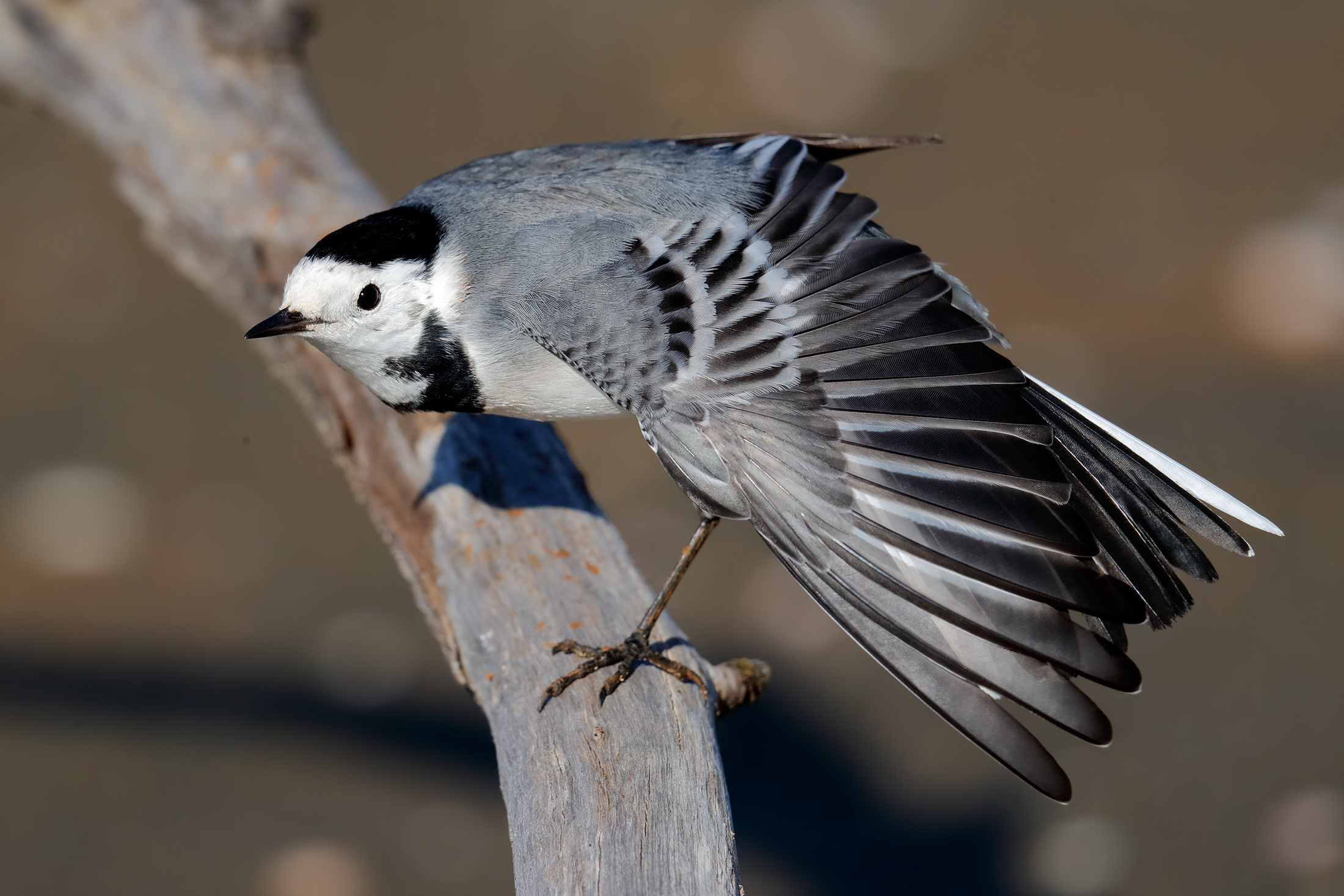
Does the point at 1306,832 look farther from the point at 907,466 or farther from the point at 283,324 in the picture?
the point at 283,324

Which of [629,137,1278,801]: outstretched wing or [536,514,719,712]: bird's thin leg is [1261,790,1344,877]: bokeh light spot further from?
[536,514,719,712]: bird's thin leg

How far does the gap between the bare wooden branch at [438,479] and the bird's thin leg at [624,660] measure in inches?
1.1

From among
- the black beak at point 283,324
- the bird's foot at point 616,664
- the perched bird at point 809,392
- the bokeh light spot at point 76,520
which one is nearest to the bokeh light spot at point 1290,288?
the perched bird at point 809,392

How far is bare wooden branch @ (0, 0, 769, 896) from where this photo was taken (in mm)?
2465

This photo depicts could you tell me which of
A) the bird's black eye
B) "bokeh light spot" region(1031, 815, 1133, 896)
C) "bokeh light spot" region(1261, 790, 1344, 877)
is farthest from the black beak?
"bokeh light spot" region(1261, 790, 1344, 877)

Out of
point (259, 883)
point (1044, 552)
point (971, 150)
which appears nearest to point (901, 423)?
point (1044, 552)

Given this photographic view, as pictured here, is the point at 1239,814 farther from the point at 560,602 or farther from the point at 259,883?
the point at 259,883

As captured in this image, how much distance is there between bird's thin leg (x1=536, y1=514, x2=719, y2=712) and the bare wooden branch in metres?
0.03

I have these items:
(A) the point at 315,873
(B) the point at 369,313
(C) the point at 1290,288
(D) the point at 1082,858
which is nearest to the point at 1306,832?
(D) the point at 1082,858

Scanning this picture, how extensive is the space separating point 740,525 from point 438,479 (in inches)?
92.8

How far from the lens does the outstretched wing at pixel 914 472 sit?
2283mm

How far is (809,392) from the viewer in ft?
8.16

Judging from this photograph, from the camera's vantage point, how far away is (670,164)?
305 cm

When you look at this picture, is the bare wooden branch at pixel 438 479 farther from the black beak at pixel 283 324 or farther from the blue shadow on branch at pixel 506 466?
the black beak at pixel 283 324
